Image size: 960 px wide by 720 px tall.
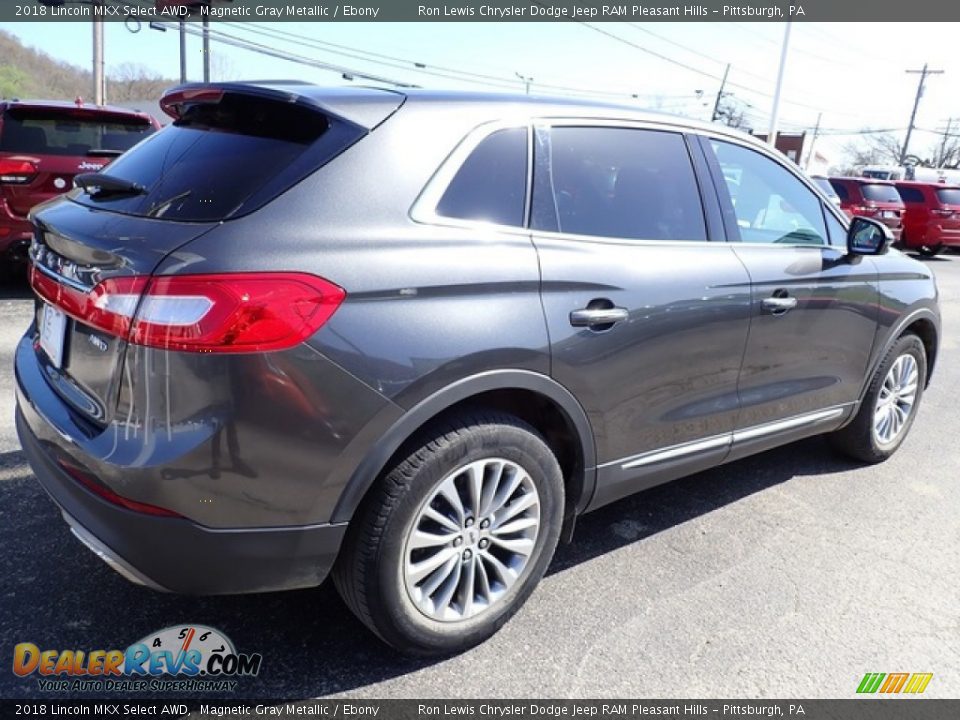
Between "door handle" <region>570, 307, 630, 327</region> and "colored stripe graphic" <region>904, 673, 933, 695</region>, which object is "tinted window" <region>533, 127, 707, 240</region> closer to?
"door handle" <region>570, 307, 630, 327</region>

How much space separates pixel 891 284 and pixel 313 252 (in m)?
3.31

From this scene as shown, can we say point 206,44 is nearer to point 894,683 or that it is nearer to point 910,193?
point 910,193

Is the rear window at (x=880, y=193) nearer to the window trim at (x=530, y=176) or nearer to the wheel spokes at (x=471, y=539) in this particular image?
the window trim at (x=530, y=176)

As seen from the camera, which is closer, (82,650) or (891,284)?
(82,650)

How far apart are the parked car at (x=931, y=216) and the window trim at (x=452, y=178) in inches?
698

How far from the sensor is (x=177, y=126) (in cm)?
260

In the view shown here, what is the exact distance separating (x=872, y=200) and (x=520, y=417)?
54.4ft

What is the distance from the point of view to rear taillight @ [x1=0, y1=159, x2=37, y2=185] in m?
6.32

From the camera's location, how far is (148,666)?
2.34 meters

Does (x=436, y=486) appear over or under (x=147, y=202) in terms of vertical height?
under

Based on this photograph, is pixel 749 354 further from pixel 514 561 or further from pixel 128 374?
pixel 128 374

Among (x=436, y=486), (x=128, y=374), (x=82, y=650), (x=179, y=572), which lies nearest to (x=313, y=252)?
(x=128, y=374)

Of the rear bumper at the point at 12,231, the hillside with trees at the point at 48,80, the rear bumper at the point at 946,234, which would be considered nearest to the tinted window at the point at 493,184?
the rear bumper at the point at 12,231

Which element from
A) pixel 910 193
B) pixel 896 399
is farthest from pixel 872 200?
pixel 896 399
